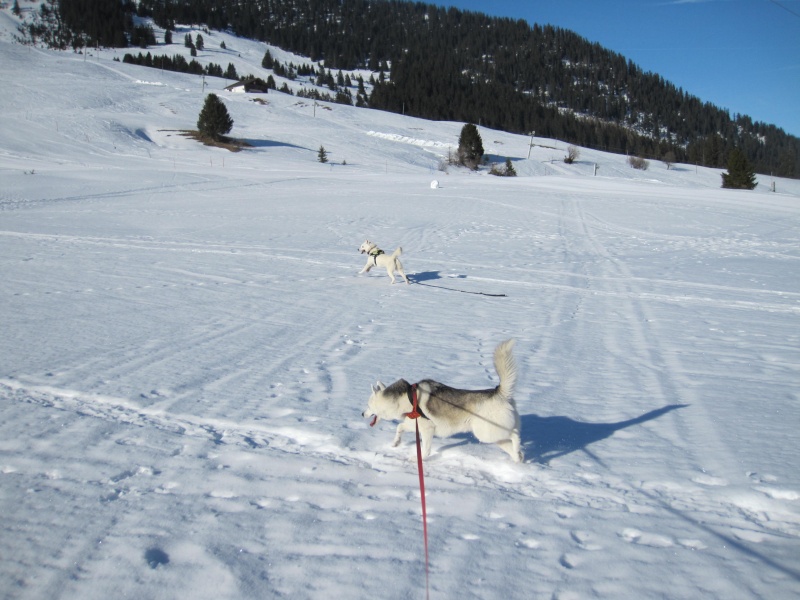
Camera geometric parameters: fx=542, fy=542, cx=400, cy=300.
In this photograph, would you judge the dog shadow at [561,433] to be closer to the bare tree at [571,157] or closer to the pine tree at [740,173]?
the pine tree at [740,173]

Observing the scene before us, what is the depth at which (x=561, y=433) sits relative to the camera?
5.03 meters

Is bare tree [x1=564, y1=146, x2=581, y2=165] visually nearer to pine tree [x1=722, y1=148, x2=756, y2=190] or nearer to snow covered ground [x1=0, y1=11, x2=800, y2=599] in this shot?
pine tree [x1=722, y1=148, x2=756, y2=190]

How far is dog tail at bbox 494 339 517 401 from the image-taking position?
392 centimetres

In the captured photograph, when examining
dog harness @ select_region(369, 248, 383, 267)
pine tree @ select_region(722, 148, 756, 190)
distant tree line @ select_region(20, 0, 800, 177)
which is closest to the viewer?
dog harness @ select_region(369, 248, 383, 267)

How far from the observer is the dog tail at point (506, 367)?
3924 millimetres

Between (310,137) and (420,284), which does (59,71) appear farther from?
(420,284)

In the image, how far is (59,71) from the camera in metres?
76.8

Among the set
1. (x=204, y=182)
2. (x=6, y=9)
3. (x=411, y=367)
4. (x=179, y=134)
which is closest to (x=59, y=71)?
(x=179, y=134)

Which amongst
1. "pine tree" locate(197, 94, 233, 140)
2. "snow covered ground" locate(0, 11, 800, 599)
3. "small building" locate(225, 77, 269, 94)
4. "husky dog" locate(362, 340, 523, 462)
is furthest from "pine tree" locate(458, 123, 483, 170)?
"husky dog" locate(362, 340, 523, 462)

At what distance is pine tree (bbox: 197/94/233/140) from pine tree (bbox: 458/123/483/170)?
25542 mm

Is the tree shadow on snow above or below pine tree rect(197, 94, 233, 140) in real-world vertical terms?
below

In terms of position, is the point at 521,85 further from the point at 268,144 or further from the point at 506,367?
the point at 506,367

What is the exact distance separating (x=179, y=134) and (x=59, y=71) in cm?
3850

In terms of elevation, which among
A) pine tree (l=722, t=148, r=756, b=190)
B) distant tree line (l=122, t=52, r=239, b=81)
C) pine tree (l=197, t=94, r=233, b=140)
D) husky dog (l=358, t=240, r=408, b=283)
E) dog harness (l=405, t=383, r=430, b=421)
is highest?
distant tree line (l=122, t=52, r=239, b=81)
